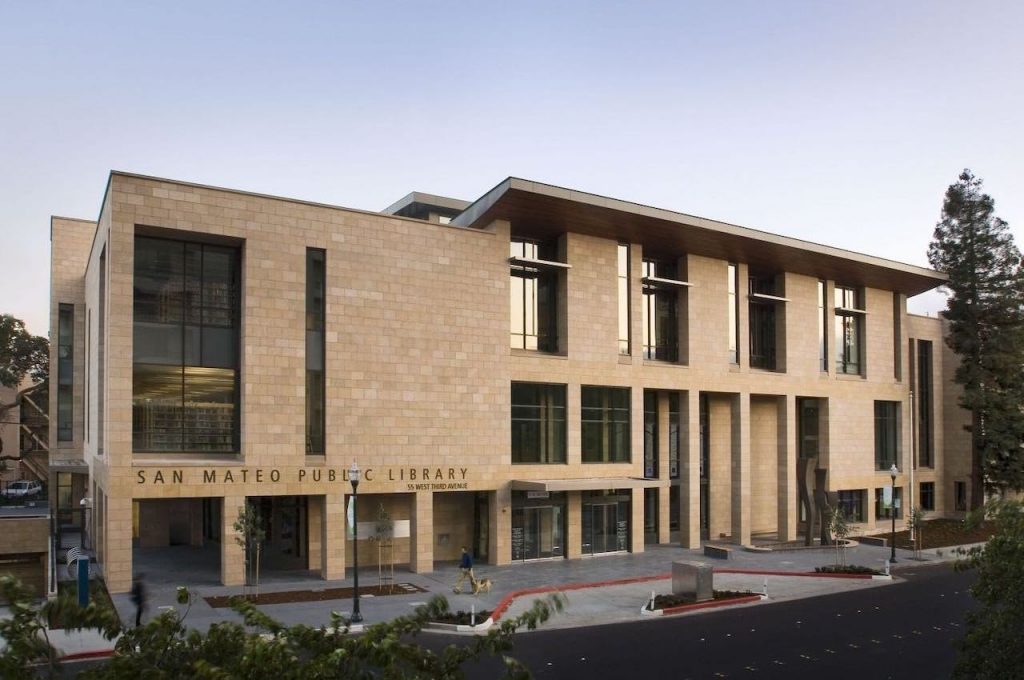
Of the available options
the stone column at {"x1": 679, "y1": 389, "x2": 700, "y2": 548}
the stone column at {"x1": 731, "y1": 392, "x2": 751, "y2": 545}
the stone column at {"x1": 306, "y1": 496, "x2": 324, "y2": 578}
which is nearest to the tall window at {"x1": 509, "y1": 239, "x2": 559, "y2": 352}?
the stone column at {"x1": 679, "y1": 389, "x2": 700, "y2": 548}

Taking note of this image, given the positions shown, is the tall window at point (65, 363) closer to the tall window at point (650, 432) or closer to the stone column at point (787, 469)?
the tall window at point (650, 432)

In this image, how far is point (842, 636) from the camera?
2475 centimetres

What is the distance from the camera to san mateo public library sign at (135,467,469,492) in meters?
30.8

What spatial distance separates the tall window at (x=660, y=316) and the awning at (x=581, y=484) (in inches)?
272

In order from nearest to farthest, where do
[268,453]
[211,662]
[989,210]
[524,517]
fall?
[211,662], [268,453], [524,517], [989,210]

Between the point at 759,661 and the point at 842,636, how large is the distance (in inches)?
180

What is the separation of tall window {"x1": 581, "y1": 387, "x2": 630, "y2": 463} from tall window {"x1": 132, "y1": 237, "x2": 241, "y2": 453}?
54.4ft

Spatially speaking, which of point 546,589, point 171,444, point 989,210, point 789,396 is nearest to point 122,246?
point 171,444

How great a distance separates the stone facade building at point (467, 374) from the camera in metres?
32.5

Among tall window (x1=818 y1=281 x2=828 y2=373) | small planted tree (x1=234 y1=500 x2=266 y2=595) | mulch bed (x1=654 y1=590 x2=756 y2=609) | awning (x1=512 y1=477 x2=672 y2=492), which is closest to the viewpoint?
mulch bed (x1=654 y1=590 x2=756 y2=609)

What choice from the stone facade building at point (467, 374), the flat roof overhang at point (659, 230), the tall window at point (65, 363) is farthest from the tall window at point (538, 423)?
the tall window at point (65, 363)

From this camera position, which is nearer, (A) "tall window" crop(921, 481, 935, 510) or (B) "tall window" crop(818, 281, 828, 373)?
(B) "tall window" crop(818, 281, 828, 373)

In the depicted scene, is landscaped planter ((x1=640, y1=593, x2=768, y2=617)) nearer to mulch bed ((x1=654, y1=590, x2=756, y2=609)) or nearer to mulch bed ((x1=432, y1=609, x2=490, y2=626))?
mulch bed ((x1=654, y1=590, x2=756, y2=609))

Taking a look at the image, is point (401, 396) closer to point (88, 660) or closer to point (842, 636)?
point (88, 660)
